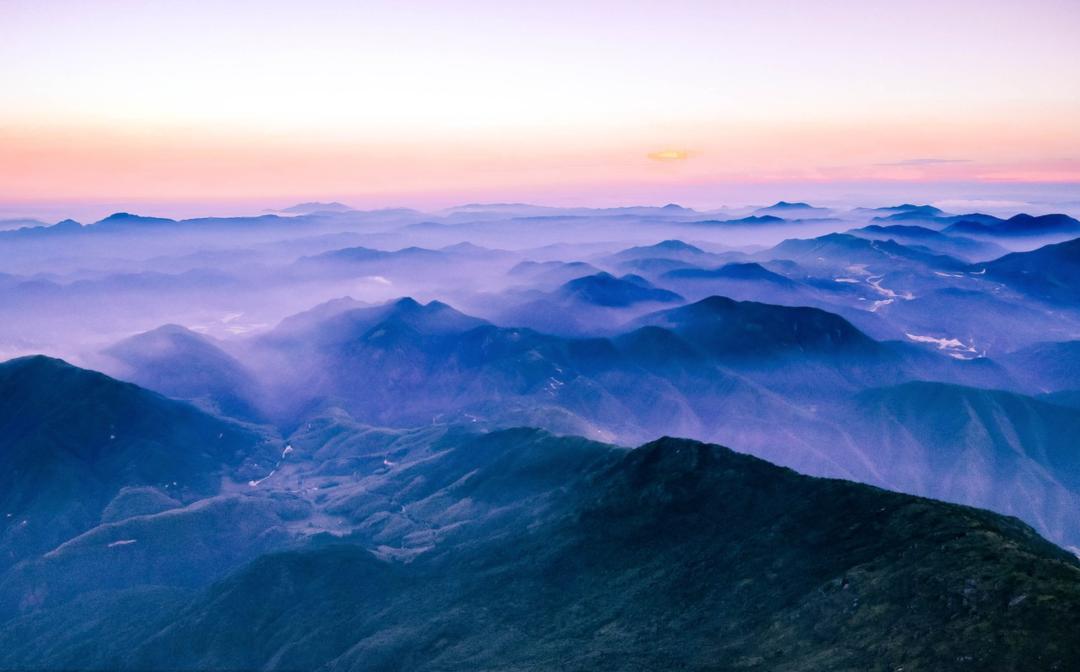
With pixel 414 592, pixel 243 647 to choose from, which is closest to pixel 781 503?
pixel 414 592

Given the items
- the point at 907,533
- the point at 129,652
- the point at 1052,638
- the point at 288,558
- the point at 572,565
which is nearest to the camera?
the point at 1052,638

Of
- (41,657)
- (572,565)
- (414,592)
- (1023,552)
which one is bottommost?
(41,657)

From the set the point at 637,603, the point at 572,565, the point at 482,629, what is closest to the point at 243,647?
the point at 482,629

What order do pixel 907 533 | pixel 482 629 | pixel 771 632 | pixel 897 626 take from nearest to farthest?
pixel 897 626
pixel 771 632
pixel 907 533
pixel 482 629

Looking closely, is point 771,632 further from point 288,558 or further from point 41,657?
point 41,657

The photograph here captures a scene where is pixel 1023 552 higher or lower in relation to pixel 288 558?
higher

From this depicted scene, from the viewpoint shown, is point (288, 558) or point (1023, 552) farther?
point (288, 558)

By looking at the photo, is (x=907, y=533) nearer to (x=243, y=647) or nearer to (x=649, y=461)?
(x=649, y=461)
